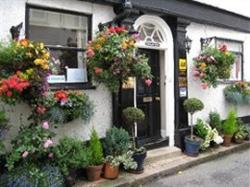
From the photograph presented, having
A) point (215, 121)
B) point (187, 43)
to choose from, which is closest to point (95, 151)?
point (187, 43)

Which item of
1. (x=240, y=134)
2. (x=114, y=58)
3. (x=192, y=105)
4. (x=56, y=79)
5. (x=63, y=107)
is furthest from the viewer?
(x=240, y=134)

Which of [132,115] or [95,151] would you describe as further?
[132,115]

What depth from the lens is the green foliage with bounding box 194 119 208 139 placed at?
28.6 ft

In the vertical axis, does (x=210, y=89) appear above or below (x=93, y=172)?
above

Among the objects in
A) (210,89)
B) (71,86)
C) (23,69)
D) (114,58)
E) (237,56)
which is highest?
(237,56)

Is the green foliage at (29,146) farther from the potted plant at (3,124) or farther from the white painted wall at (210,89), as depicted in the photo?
the white painted wall at (210,89)

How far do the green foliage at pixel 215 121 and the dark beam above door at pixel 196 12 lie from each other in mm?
2513

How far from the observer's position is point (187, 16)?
885cm

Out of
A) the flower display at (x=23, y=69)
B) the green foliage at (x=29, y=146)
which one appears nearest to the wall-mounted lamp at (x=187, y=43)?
the flower display at (x=23, y=69)

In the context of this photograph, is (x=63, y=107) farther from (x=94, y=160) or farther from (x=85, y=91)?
(x=94, y=160)

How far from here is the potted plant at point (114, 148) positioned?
20.9 ft

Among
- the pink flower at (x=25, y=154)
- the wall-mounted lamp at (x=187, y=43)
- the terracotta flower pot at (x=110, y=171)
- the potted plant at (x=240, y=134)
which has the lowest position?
the terracotta flower pot at (x=110, y=171)

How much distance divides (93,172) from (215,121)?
434 centimetres

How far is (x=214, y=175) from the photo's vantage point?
7176mm
